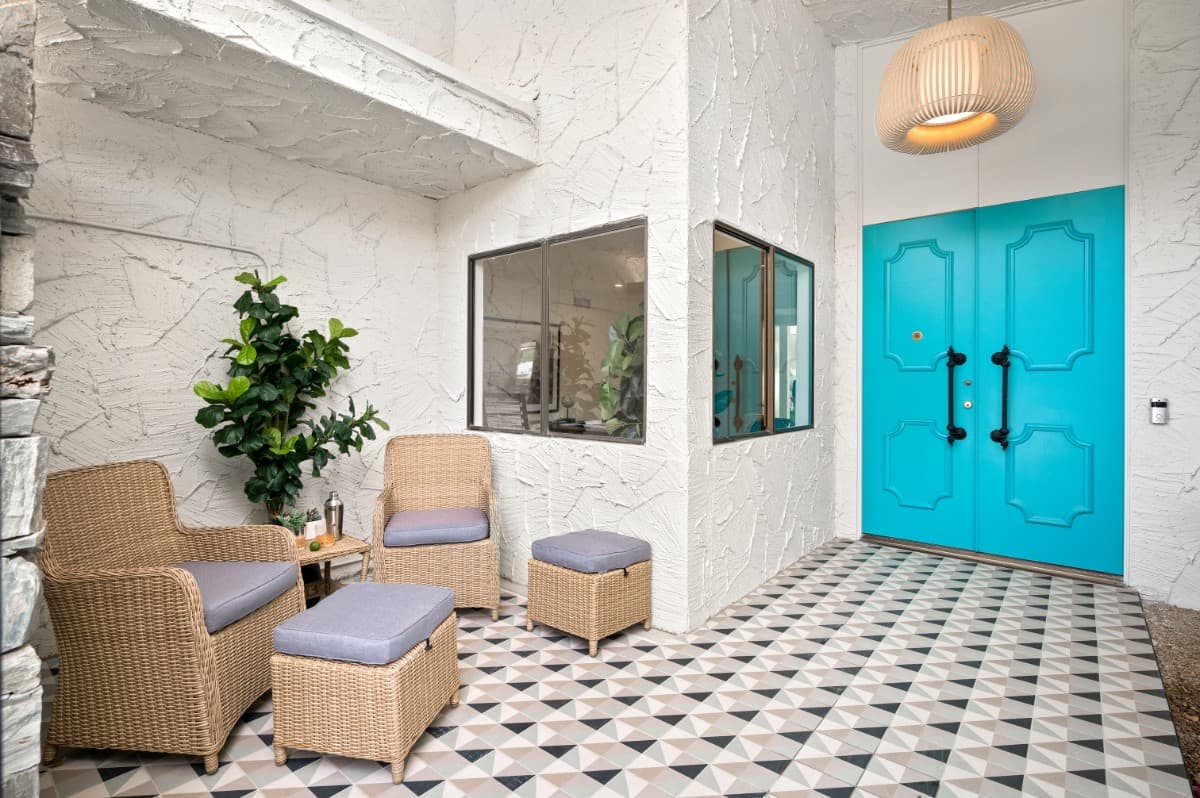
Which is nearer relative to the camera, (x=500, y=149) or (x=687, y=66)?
→ (x=687, y=66)

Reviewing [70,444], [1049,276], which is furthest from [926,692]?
[70,444]

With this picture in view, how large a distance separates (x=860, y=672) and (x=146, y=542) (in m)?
2.92

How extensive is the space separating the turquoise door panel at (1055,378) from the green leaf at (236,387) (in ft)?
14.3

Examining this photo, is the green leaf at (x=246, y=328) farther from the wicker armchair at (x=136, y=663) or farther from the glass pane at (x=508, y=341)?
the glass pane at (x=508, y=341)

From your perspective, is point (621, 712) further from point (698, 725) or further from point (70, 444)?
point (70, 444)

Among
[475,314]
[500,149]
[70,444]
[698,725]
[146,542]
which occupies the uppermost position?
[500,149]

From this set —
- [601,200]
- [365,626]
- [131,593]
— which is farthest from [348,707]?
[601,200]

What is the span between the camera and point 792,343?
4375 millimetres

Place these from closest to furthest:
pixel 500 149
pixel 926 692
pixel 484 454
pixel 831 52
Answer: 1. pixel 926 692
2. pixel 500 149
3. pixel 484 454
4. pixel 831 52

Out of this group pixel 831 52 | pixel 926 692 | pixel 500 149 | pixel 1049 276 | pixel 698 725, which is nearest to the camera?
pixel 698 725

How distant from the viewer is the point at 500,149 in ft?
12.0

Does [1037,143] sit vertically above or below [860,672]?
above

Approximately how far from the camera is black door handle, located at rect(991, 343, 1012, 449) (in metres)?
4.31

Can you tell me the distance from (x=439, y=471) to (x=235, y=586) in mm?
1569
